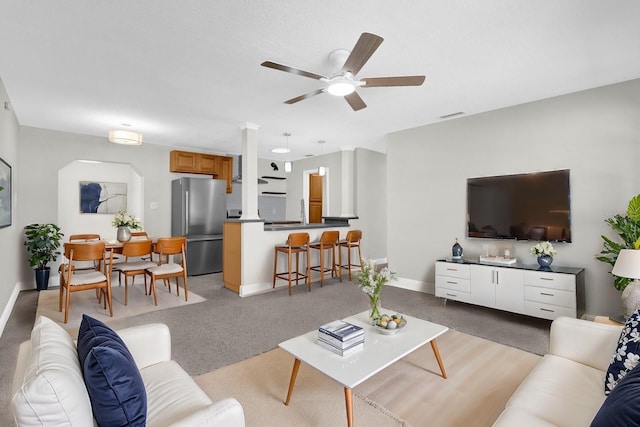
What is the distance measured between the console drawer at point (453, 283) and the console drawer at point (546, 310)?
0.62 meters

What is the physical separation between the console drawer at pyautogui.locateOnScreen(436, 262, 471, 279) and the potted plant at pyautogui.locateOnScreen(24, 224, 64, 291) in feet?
18.4

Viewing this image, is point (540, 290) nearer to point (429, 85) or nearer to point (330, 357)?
point (429, 85)

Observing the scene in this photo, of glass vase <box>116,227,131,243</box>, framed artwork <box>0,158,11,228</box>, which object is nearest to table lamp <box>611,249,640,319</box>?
glass vase <box>116,227,131,243</box>

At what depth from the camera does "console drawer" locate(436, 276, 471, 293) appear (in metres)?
3.78

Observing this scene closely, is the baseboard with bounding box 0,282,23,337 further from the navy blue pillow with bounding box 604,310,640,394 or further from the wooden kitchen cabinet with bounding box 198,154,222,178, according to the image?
the navy blue pillow with bounding box 604,310,640,394

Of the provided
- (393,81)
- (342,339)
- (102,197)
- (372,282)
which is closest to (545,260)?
(372,282)

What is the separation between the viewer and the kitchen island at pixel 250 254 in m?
4.60

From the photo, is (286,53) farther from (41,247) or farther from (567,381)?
(41,247)

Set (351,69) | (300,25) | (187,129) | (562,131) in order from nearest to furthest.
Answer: (300,25) → (351,69) → (562,131) → (187,129)

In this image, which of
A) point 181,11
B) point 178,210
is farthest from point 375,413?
point 178,210

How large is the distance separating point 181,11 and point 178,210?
4.54 m

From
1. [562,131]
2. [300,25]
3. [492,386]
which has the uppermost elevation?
[300,25]

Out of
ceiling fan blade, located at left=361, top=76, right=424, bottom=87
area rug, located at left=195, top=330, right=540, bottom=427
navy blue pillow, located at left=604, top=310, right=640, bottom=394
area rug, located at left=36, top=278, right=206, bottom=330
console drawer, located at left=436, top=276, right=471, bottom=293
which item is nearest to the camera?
navy blue pillow, located at left=604, top=310, right=640, bottom=394

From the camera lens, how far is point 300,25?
2172 mm
